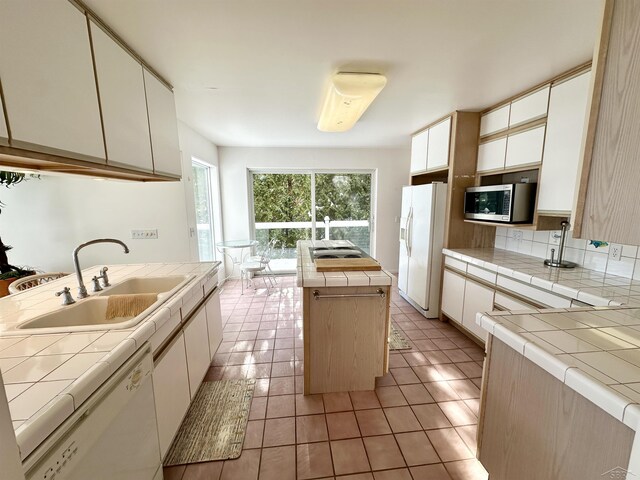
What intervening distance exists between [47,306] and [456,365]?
2957 mm

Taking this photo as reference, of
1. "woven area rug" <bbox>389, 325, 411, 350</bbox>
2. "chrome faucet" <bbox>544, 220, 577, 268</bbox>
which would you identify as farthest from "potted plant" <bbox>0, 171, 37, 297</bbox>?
"chrome faucet" <bbox>544, 220, 577, 268</bbox>

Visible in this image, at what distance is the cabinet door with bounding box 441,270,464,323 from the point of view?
282cm

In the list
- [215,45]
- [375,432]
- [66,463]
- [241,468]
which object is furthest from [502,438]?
[215,45]

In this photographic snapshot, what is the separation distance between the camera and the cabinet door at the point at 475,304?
2.44m

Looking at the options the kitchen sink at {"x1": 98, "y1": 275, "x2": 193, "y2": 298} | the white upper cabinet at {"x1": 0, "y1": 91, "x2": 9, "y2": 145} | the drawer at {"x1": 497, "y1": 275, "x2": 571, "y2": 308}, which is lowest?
the drawer at {"x1": 497, "y1": 275, "x2": 571, "y2": 308}

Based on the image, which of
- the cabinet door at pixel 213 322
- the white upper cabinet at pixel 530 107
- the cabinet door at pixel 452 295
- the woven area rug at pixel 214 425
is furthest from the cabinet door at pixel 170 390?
the white upper cabinet at pixel 530 107

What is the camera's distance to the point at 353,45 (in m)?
1.59

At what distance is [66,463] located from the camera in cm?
77

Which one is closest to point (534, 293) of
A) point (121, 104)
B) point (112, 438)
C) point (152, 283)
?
point (112, 438)

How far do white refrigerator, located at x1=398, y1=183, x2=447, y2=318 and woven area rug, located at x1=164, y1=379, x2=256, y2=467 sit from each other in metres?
2.22

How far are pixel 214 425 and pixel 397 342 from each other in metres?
1.82

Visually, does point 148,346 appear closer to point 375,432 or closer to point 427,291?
point 375,432

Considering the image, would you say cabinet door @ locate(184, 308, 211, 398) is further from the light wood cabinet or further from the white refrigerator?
the white refrigerator

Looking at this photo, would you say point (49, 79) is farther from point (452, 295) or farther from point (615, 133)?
point (452, 295)
